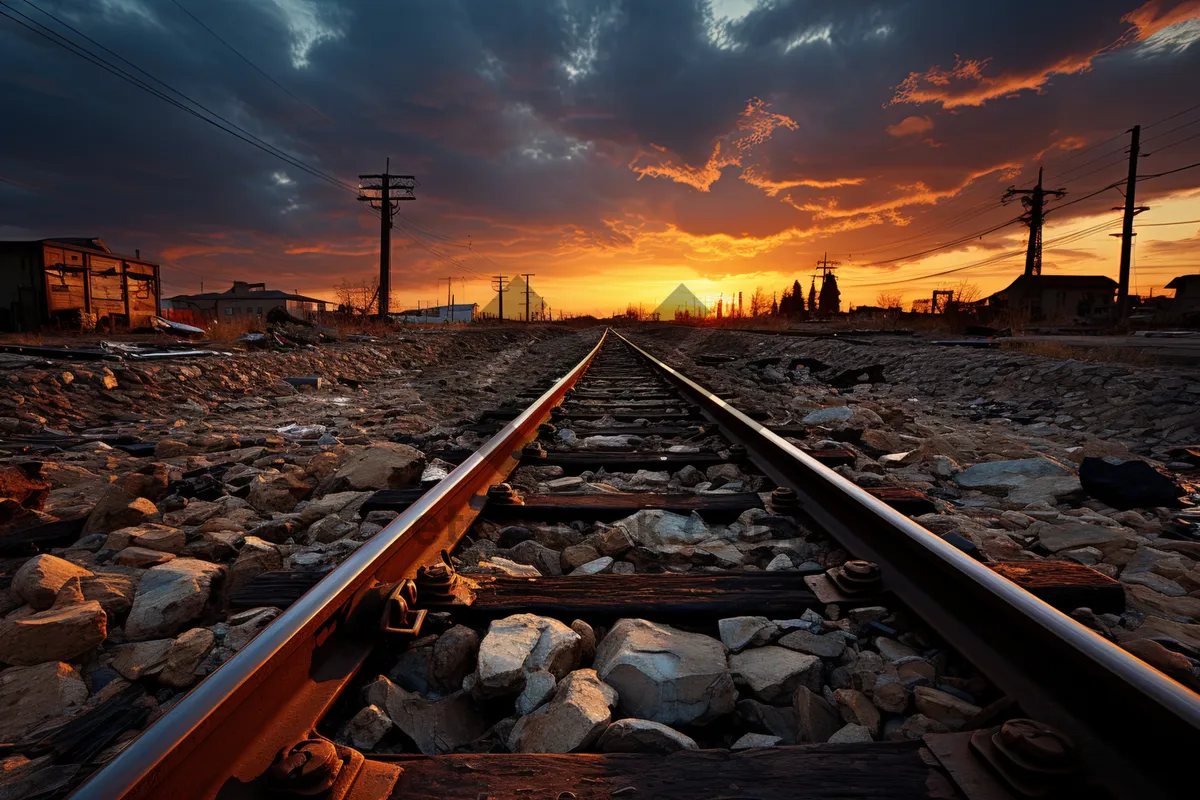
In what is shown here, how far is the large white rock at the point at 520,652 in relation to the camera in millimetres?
1207

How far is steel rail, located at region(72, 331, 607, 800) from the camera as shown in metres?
0.81

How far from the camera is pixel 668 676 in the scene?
1212mm

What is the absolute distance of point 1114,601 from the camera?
1.52m

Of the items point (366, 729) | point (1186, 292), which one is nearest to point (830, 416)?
point (366, 729)

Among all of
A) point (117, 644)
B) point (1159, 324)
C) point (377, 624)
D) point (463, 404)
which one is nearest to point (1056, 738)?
point (377, 624)

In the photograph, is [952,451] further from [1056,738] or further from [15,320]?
[15,320]

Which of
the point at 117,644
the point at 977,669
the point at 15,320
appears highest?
the point at 15,320

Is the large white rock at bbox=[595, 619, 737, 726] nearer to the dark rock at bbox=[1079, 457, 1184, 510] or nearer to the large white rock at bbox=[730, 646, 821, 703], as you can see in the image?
the large white rock at bbox=[730, 646, 821, 703]

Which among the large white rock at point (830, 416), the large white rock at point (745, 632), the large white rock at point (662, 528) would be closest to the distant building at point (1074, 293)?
the large white rock at point (830, 416)

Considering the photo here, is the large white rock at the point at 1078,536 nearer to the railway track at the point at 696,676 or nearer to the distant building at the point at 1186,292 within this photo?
the railway track at the point at 696,676

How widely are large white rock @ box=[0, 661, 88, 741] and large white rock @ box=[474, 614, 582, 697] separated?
0.89 m

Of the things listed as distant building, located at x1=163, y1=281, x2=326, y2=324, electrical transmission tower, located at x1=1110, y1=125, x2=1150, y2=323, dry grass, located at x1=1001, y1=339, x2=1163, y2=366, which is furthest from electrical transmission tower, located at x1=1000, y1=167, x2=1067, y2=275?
distant building, located at x1=163, y1=281, x2=326, y2=324

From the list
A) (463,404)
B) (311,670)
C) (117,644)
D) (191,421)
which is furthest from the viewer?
(463,404)

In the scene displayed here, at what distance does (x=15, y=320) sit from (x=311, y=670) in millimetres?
30987
